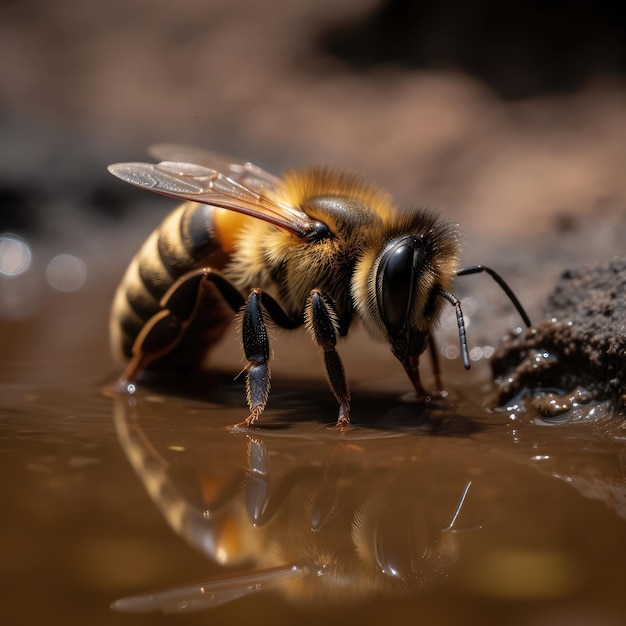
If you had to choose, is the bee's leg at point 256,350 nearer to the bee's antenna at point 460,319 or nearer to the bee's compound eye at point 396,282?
the bee's compound eye at point 396,282

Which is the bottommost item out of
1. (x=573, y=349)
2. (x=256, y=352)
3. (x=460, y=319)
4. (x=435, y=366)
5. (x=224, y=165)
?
(x=435, y=366)

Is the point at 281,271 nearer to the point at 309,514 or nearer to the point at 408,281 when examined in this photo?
the point at 408,281

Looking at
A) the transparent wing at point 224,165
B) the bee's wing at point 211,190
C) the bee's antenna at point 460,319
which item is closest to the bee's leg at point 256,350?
the bee's wing at point 211,190

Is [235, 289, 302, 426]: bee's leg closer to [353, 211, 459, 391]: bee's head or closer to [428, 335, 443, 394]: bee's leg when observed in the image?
[353, 211, 459, 391]: bee's head

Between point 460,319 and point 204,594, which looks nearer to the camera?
point 204,594

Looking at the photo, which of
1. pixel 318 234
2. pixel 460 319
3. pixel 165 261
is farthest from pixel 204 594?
pixel 165 261

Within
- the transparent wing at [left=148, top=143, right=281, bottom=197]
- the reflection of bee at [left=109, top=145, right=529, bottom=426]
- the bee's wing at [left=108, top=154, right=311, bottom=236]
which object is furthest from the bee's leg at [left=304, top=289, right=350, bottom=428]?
the transparent wing at [left=148, top=143, right=281, bottom=197]
